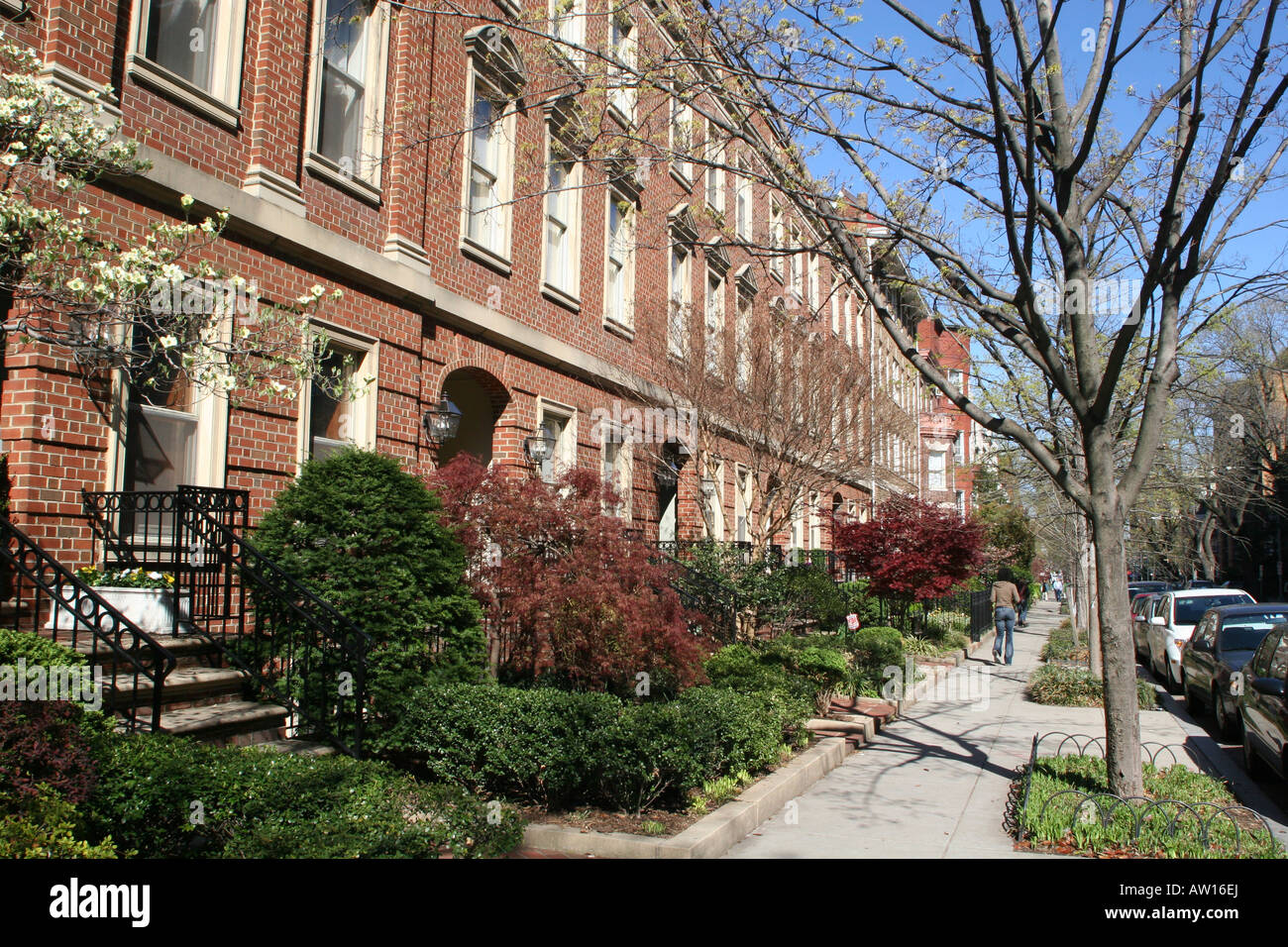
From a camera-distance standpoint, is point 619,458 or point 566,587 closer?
point 566,587

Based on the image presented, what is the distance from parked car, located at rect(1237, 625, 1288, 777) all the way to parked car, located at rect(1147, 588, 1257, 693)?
19.1 feet

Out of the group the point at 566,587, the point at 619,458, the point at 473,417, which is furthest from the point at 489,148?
the point at 566,587

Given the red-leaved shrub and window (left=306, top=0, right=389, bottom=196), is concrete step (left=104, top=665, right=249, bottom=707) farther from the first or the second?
window (left=306, top=0, right=389, bottom=196)

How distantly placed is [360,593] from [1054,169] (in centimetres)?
634

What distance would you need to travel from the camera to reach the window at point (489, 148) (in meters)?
12.4

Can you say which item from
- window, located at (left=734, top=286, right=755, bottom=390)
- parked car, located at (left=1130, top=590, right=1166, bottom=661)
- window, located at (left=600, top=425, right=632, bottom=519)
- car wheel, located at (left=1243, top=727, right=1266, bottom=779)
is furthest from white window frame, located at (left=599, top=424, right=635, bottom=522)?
parked car, located at (left=1130, top=590, right=1166, bottom=661)

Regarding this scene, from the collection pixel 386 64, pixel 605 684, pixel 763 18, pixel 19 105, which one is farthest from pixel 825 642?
pixel 19 105

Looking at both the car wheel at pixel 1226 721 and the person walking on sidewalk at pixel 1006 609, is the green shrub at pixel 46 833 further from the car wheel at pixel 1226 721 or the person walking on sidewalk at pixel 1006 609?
the person walking on sidewalk at pixel 1006 609

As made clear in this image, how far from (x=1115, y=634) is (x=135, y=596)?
24.0 ft

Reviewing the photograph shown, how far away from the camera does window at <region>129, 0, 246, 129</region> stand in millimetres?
8102

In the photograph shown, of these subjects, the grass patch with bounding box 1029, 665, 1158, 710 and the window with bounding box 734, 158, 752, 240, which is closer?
the grass patch with bounding box 1029, 665, 1158, 710

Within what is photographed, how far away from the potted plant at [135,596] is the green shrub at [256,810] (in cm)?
208

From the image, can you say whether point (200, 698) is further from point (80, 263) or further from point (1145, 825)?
point (1145, 825)

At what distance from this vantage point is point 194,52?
8812 mm
